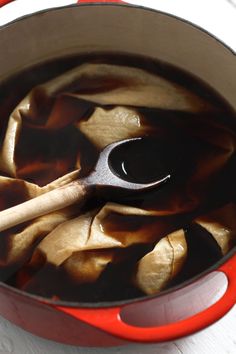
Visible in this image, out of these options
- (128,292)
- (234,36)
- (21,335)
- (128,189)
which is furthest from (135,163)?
(234,36)

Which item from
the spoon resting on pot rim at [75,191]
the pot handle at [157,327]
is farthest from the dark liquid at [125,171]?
the pot handle at [157,327]

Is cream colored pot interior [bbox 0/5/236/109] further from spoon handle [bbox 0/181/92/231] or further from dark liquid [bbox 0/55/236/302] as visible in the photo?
spoon handle [bbox 0/181/92/231]

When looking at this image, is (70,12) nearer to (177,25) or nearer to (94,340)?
(177,25)

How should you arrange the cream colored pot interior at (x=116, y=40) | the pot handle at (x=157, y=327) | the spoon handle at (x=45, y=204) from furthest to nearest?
the cream colored pot interior at (x=116, y=40) < the spoon handle at (x=45, y=204) < the pot handle at (x=157, y=327)

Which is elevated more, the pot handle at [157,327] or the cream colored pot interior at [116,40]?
the cream colored pot interior at [116,40]

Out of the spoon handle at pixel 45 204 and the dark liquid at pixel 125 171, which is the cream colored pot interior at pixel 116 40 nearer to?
the dark liquid at pixel 125 171

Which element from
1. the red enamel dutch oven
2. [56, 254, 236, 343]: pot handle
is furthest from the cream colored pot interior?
[56, 254, 236, 343]: pot handle
